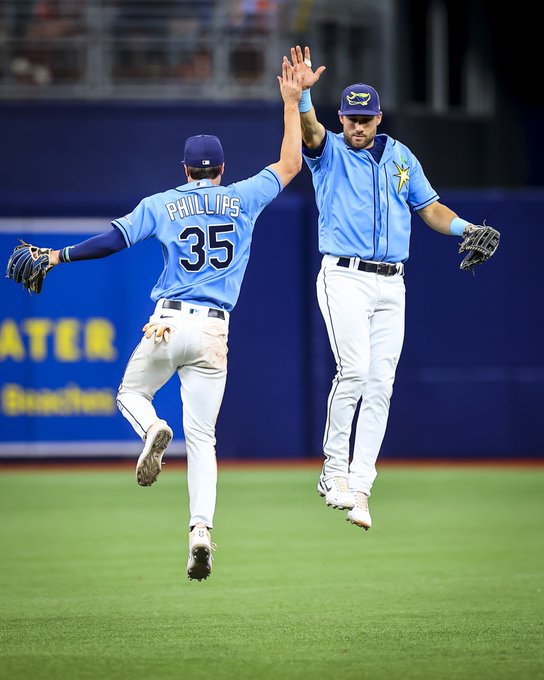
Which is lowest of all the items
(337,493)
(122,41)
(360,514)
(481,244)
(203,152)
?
(360,514)

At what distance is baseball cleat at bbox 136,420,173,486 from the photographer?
7.51 meters

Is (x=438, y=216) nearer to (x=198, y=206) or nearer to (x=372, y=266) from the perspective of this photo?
(x=372, y=266)

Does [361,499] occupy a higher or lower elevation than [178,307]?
lower

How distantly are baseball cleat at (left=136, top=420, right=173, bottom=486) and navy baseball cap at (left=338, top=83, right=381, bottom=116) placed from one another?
2140 mm

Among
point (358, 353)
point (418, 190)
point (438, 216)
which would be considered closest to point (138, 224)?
point (358, 353)

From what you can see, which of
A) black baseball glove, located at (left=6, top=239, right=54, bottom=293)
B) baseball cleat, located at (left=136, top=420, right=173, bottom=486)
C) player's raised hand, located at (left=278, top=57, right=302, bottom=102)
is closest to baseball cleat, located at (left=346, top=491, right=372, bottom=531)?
baseball cleat, located at (left=136, top=420, right=173, bottom=486)

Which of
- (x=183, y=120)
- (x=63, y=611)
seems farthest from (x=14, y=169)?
(x=63, y=611)

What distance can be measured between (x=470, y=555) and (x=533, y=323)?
6228 mm

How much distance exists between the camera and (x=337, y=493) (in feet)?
26.1

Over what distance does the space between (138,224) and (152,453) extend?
128 cm

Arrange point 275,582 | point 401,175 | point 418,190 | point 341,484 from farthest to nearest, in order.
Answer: point 275,582, point 418,190, point 401,175, point 341,484

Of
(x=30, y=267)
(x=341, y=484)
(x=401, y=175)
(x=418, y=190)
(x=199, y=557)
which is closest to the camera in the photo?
(x=199, y=557)

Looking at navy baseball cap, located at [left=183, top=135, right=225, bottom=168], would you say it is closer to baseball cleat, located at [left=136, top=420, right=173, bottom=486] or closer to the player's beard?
the player's beard

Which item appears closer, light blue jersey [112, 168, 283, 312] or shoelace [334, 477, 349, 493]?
light blue jersey [112, 168, 283, 312]
